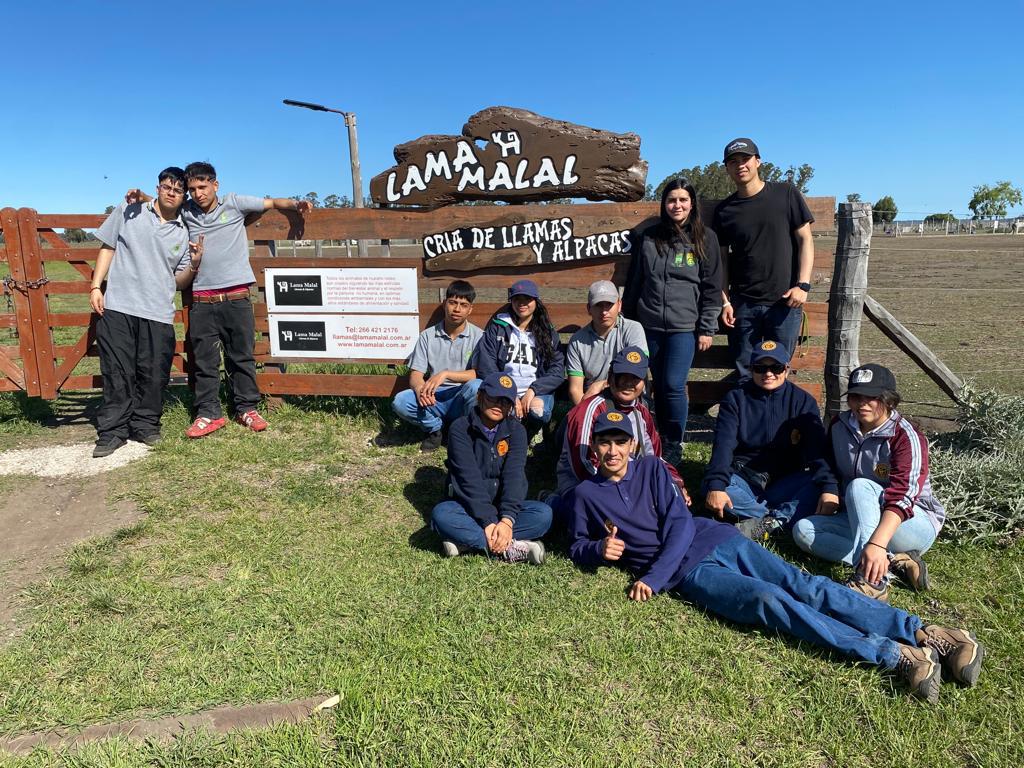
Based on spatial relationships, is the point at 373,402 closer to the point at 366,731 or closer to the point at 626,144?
the point at 626,144

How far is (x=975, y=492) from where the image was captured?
171 inches

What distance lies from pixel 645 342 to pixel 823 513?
67.8 inches

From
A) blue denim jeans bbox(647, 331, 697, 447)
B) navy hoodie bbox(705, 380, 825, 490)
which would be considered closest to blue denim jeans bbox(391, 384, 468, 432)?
blue denim jeans bbox(647, 331, 697, 447)

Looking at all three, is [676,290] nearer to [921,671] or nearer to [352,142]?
[921,671]

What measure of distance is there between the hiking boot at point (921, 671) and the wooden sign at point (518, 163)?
13.3 ft

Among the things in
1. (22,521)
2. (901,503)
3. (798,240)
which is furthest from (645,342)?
(22,521)

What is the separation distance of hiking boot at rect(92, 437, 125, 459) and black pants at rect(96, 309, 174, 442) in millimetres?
30

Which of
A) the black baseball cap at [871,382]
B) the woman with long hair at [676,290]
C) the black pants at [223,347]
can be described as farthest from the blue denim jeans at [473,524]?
the black pants at [223,347]

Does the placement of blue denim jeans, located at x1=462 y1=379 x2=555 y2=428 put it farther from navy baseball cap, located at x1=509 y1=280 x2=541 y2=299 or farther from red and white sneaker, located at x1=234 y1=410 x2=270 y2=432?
red and white sneaker, located at x1=234 y1=410 x2=270 y2=432

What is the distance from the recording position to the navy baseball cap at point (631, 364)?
441cm

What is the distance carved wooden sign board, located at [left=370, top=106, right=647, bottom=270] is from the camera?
586 centimetres

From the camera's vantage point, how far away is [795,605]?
320cm

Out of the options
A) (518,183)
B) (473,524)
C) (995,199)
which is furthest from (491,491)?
(995,199)

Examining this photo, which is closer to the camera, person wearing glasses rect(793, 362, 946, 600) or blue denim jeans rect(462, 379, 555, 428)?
person wearing glasses rect(793, 362, 946, 600)
